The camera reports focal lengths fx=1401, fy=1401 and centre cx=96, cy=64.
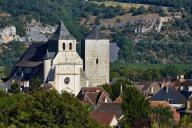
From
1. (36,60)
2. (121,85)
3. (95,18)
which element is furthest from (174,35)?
(121,85)

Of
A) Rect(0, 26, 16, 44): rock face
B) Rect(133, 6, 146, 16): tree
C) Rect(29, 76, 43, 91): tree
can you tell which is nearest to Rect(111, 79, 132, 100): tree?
Rect(29, 76, 43, 91): tree

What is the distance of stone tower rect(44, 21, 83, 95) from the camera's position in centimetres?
9281

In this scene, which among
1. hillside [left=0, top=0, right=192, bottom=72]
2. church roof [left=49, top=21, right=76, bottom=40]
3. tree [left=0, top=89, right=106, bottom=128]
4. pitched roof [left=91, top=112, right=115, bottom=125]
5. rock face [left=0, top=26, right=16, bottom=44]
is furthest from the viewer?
rock face [left=0, top=26, right=16, bottom=44]

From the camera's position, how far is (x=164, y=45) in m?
159

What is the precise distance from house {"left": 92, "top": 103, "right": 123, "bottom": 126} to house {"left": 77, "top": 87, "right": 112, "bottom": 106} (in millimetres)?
7141

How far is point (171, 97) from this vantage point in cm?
8875

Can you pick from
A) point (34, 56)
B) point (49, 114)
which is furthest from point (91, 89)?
→ point (49, 114)

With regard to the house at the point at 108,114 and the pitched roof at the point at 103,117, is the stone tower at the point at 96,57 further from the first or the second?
the pitched roof at the point at 103,117

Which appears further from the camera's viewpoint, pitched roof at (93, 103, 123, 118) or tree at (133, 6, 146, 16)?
Answer: tree at (133, 6, 146, 16)

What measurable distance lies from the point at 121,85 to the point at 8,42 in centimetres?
7383

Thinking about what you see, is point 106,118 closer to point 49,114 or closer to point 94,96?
point 49,114

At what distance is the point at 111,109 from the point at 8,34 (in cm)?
9572

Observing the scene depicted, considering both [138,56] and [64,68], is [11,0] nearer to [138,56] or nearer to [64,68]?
[138,56]

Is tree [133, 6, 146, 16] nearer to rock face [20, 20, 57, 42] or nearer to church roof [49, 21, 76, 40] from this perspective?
rock face [20, 20, 57, 42]
